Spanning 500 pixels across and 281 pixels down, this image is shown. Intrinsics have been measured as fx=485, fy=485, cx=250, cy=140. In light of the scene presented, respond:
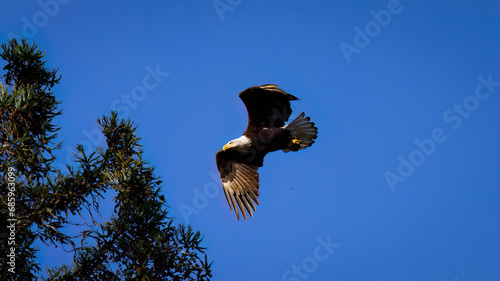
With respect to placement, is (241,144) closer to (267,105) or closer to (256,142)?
(256,142)

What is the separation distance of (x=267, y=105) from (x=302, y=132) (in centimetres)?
121

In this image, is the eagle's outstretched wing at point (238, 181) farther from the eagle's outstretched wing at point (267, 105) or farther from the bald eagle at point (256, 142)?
the eagle's outstretched wing at point (267, 105)

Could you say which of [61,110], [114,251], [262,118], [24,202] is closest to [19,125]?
[61,110]

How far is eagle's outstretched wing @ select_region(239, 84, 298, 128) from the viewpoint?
10445 mm

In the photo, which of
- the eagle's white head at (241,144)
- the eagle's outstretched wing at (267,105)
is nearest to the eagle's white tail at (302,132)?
the eagle's outstretched wing at (267,105)

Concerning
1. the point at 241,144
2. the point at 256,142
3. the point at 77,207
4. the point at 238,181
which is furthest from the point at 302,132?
the point at 77,207

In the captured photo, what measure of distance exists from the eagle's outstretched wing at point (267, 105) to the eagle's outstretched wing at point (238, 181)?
118 cm

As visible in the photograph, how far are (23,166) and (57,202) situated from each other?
0.88 meters

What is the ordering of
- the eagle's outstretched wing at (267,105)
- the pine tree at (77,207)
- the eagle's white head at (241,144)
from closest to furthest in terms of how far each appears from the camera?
1. the pine tree at (77,207)
2. the eagle's outstretched wing at (267,105)
3. the eagle's white head at (241,144)

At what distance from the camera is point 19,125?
774 cm

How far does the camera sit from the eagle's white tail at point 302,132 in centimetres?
1141

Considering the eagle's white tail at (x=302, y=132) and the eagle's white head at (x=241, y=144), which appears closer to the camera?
the eagle's white head at (x=241, y=144)

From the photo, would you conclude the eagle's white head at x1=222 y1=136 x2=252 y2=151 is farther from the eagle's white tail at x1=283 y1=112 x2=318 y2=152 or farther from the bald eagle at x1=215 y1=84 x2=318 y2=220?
the eagle's white tail at x1=283 y1=112 x2=318 y2=152

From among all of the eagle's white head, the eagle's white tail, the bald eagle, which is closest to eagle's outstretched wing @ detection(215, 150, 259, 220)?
the bald eagle
